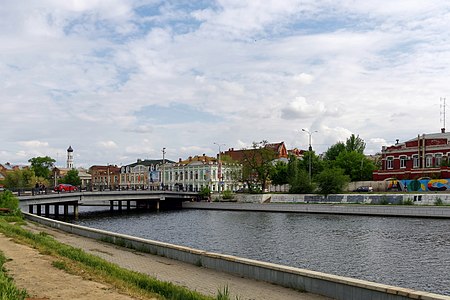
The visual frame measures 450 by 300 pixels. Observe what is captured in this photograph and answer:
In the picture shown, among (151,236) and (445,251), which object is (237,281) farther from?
(151,236)

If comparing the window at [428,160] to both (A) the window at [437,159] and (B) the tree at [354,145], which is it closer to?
(A) the window at [437,159]

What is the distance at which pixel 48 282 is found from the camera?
1562 centimetres

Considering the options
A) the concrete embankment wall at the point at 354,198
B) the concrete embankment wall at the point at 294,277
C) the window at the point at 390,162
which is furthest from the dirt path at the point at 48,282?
the window at the point at 390,162

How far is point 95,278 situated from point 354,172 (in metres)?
104

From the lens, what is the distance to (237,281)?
19.5m

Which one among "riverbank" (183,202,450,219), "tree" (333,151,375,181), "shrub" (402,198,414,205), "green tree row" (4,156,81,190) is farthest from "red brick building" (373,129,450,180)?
"green tree row" (4,156,81,190)

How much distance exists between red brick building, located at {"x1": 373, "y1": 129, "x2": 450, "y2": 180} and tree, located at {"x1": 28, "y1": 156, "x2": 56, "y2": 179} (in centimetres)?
→ 12163

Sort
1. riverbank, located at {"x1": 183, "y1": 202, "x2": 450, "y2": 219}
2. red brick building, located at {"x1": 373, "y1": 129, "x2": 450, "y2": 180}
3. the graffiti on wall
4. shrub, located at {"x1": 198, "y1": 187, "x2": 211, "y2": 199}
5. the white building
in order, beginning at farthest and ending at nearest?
the white building < shrub, located at {"x1": 198, "y1": 187, "x2": 211, "y2": 199} < red brick building, located at {"x1": 373, "y1": 129, "x2": 450, "y2": 180} < the graffiti on wall < riverbank, located at {"x1": 183, "y1": 202, "x2": 450, "y2": 219}

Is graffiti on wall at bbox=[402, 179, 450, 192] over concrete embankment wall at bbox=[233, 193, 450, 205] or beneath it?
over

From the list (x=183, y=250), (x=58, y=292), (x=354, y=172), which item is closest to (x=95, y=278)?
(x=58, y=292)

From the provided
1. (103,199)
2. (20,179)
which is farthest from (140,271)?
(20,179)

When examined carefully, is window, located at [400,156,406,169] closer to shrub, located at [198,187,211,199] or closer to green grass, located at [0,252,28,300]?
shrub, located at [198,187,211,199]

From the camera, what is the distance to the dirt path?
548 inches

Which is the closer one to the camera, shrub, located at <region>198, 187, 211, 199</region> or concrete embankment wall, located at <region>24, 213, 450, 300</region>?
concrete embankment wall, located at <region>24, 213, 450, 300</region>
